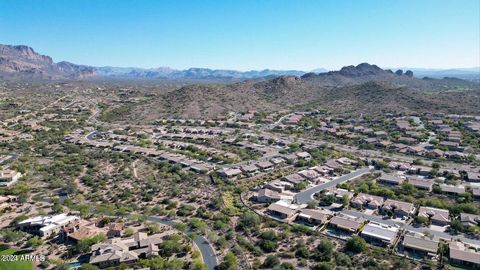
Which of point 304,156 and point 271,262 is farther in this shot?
point 304,156

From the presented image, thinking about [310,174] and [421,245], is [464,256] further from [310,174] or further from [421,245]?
[310,174]

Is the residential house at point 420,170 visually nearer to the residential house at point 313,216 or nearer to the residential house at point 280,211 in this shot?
the residential house at point 313,216

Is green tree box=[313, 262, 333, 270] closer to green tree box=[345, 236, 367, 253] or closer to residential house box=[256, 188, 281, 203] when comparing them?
green tree box=[345, 236, 367, 253]

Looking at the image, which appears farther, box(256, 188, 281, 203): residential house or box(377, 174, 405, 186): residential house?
box(377, 174, 405, 186): residential house

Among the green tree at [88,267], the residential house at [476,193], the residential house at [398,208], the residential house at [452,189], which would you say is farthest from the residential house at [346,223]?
the green tree at [88,267]

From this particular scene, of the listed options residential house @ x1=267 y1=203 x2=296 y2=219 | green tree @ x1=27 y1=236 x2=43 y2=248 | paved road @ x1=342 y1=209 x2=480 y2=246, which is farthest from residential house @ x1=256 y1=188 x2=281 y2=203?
green tree @ x1=27 y1=236 x2=43 y2=248

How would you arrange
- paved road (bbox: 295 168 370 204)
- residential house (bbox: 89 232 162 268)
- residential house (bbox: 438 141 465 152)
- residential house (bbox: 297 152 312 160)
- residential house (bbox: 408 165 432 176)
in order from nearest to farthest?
residential house (bbox: 89 232 162 268) < paved road (bbox: 295 168 370 204) < residential house (bbox: 408 165 432 176) < residential house (bbox: 297 152 312 160) < residential house (bbox: 438 141 465 152)

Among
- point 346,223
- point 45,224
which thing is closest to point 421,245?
point 346,223

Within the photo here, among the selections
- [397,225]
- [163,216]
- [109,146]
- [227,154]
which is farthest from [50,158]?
[397,225]
